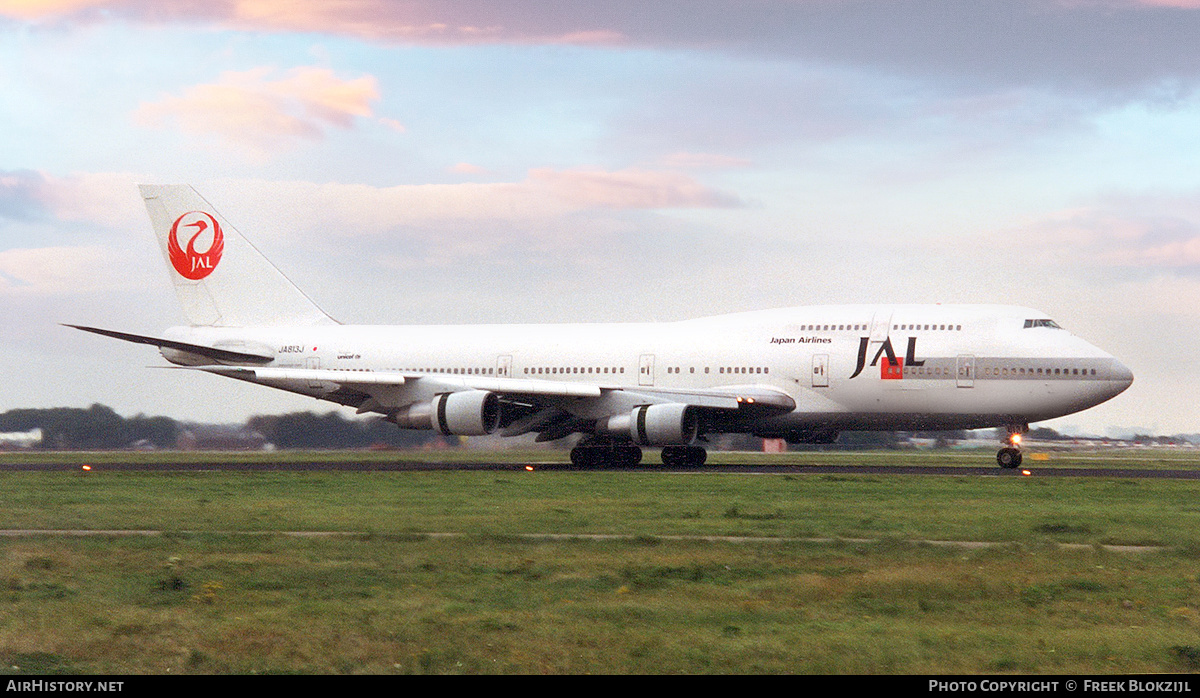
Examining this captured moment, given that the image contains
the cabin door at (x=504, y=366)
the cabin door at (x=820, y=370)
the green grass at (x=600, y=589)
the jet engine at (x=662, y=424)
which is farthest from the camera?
the cabin door at (x=504, y=366)

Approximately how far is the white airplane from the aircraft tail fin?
1.00 metres

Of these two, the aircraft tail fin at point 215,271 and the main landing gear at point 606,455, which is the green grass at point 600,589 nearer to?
the main landing gear at point 606,455

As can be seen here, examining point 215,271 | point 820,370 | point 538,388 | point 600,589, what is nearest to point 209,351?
point 215,271

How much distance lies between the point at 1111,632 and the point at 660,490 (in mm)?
18234

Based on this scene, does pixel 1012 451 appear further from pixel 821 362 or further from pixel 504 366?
pixel 504 366

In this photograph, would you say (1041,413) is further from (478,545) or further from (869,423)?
(478,545)

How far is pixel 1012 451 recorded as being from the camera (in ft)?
136

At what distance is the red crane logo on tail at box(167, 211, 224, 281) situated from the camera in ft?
179

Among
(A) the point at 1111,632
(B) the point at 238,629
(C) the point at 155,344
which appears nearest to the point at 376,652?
(B) the point at 238,629

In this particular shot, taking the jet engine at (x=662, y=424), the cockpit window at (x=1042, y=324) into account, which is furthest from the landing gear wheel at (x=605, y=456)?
the cockpit window at (x=1042, y=324)

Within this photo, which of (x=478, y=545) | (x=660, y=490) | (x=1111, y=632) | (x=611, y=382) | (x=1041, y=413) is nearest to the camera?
(x=1111, y=632)

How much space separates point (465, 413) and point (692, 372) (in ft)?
25.5

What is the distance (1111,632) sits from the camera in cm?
1235

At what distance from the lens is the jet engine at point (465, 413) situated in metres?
42.8
